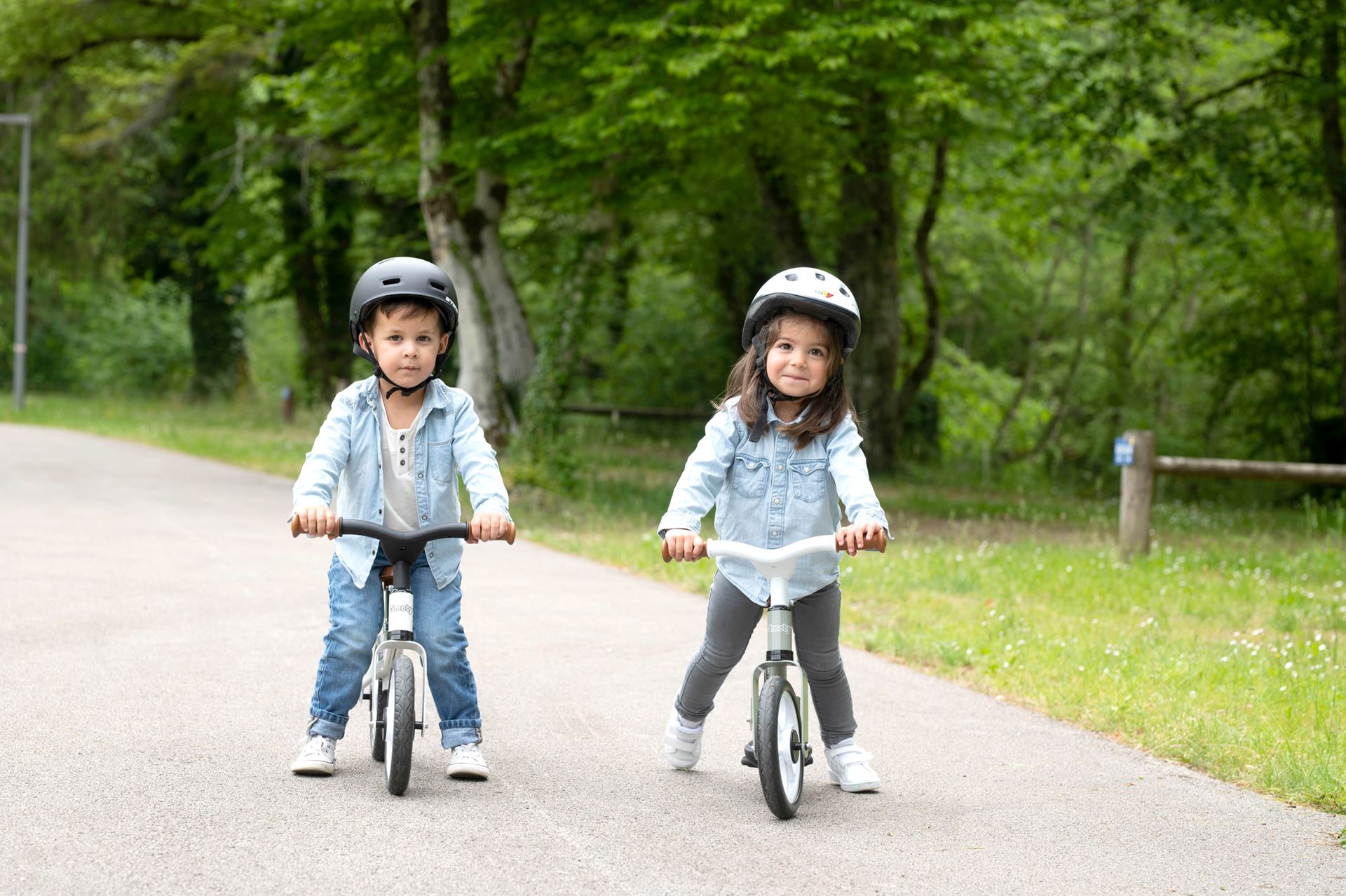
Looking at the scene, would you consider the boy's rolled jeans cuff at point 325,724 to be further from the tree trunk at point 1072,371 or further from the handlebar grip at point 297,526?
the tree trunk at point 1072,371

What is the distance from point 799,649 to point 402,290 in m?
1.70

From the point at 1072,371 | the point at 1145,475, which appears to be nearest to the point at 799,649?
the point at 1145,475

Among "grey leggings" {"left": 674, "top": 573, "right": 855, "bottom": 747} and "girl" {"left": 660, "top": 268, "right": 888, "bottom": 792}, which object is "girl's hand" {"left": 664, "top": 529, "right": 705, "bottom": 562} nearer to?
"girl" {"left": 660, "top": 268, "right": 888, "bottom": 792}

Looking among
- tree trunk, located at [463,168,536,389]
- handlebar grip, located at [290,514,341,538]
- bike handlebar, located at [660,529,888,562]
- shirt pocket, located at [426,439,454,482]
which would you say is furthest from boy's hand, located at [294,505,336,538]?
tree trunk, located at [463,168,536,389]

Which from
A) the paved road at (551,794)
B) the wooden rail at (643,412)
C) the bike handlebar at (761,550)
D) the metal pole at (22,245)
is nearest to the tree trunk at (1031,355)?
the wooden rail at (643,412)

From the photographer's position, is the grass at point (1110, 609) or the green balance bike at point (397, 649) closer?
the green balance bike at point (397, 649)

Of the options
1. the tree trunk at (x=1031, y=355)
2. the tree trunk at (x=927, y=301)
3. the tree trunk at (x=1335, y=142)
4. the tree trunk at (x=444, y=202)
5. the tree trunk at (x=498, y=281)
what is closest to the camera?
the tree trunk at (x=444, y=202)

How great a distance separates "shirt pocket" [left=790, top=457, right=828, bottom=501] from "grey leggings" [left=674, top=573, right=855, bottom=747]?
1.01ft

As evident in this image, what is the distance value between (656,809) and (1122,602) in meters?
5.69

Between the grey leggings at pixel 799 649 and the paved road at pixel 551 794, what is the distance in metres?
0.28

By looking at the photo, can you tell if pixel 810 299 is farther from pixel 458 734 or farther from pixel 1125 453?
pixel 1125 453

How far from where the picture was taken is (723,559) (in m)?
4.79

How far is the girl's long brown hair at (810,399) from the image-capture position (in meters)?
4.66

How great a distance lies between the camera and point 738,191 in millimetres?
22234
